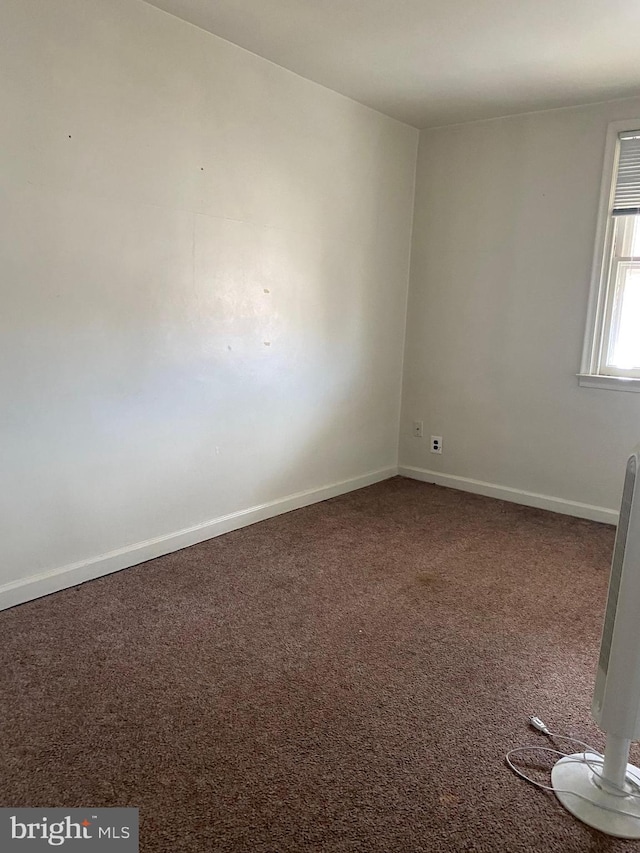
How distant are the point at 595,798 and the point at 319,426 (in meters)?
2.59

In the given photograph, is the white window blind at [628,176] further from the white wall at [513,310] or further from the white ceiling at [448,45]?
the white ceiling at [448,45]

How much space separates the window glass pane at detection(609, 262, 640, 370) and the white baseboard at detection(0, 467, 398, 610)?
1829mm

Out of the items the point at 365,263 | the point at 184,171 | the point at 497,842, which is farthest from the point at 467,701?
the point at 365,263

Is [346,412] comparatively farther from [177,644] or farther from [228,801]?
[228,801]

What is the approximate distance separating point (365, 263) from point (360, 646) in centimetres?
254

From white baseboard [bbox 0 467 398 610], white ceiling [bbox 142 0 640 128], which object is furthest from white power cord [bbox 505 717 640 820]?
white ceiling [bbox 142 0 640 128]

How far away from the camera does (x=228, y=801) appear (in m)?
1.57

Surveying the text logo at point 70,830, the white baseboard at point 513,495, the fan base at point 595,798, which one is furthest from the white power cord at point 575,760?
the white baseboard at point 513,495

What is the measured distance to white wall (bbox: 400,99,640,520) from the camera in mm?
3691

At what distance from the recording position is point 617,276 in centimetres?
360

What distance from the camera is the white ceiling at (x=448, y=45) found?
254 cm

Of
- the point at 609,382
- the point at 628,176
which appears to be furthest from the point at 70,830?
the point at 628,176

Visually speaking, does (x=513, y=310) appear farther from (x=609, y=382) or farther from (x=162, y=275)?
(x=162, y=275)

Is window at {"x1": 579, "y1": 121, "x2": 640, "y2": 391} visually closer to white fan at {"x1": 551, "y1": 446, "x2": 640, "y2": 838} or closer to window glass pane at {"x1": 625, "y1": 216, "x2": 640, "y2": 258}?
window glass pane at {"x1": 625, "y1": 216, "x2": 640, "y2": 258}
